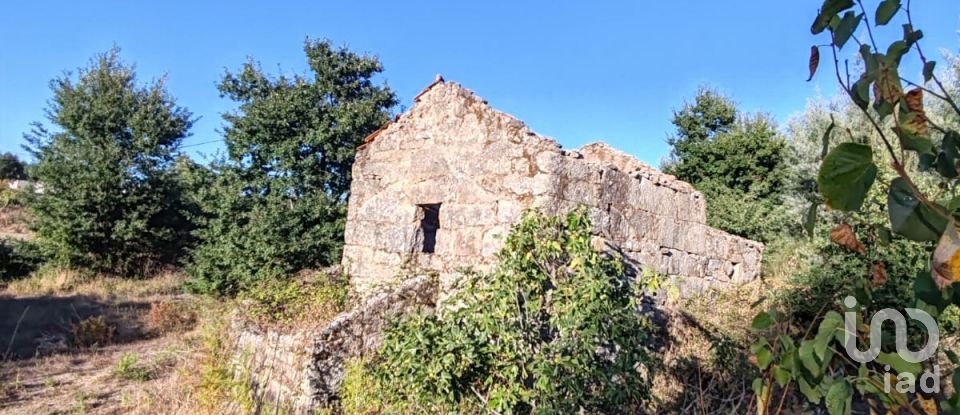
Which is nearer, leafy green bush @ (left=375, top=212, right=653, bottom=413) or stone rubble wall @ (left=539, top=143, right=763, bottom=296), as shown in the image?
leafy green bush @ (left=375, top=212, right=653, bottom=413)

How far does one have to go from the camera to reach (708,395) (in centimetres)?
430

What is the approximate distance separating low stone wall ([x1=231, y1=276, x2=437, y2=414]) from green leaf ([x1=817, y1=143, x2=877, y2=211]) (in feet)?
14.4

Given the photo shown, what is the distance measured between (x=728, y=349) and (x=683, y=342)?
1926 mm

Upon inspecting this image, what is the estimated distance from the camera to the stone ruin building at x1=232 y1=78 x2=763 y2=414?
17.5 ft

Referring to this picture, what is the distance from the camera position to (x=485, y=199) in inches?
244

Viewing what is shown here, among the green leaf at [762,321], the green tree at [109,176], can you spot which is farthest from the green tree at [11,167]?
the green leaf at [762,321]

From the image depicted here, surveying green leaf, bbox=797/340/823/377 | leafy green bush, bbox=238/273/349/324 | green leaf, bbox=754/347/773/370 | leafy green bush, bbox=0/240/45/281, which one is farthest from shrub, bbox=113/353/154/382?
leafy green bush, bbox=0/240/45/281

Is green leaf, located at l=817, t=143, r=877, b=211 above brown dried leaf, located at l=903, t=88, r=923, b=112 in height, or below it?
below

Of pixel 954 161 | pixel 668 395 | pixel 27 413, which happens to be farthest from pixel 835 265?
pixel 27 413

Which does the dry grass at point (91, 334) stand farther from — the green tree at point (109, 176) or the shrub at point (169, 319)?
the green tree at point (109, 176)

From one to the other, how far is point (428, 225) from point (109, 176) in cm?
981

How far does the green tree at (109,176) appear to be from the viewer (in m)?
13.2

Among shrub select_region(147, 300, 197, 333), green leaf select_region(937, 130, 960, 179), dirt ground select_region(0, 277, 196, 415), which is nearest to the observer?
green leaf select_region(937, 130, 960, 179)

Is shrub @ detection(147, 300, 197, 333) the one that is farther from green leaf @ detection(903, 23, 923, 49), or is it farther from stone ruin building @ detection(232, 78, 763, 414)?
green leaf @ detection(903, 23, 923, 49)
